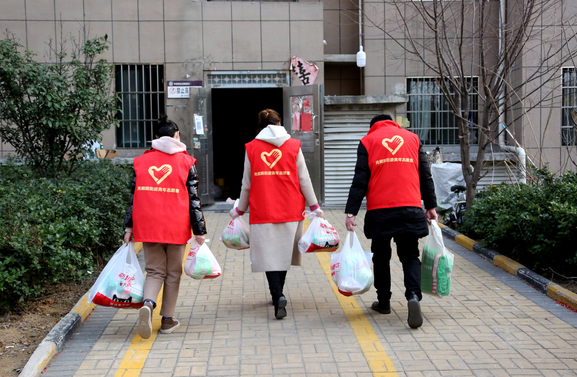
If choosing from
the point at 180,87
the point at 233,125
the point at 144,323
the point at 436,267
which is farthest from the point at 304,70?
the point at 144,323

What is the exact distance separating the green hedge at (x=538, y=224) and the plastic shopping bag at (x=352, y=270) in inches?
93.2

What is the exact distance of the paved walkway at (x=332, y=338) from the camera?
13.5ft

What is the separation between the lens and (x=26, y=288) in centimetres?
505

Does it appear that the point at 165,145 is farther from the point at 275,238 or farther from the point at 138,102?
the point at 138,102

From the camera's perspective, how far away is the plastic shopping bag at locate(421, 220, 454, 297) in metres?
5.08

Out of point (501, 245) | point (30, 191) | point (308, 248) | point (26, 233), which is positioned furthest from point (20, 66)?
point (501, 245)

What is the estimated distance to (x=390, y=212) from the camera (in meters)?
4.90

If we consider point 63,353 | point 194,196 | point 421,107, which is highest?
point 421,107

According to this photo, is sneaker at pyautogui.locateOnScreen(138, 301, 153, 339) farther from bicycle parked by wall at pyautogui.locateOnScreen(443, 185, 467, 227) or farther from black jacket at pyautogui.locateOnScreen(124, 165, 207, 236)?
bicycle parked by wall at pyautogui.locateOnScreen(443, 185, 467, 227)

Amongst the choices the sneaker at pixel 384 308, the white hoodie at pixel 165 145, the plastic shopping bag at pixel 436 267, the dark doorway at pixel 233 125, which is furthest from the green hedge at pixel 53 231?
the dark doorway at pixel 233 125

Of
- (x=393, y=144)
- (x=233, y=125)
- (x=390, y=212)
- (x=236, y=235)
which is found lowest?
(x=236, y=235)

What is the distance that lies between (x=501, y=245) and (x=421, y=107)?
6.69m

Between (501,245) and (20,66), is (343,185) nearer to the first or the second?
(501,245)

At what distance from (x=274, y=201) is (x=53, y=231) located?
2.10 m
